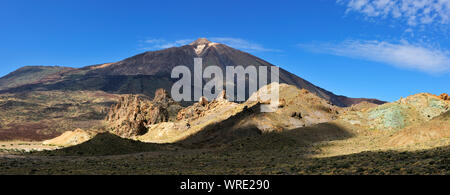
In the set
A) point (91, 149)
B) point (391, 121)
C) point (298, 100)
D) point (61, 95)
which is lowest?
point (91, 149)

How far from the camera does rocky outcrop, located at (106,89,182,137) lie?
89.8 m

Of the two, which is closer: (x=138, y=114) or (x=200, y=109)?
(x=200, y=109)

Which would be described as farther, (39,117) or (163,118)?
(39,117)

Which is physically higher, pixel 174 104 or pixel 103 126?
pixel 174 104

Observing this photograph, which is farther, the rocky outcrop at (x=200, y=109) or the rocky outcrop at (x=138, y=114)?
the rocky outcrop at (x=138, y=114)

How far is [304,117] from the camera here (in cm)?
6644

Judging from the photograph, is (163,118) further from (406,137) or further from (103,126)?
(406,137)

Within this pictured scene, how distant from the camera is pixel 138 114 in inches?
4043

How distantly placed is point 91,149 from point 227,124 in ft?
94.1

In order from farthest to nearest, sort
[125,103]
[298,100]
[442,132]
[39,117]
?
[39,117]
[125,103]
[298,100]
[442,132]

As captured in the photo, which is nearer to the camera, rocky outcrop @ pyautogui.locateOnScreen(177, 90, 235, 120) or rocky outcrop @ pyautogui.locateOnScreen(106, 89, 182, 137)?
rocky outcrop @ pyautogui.locateOnScreen(177, 90, 235, 120)

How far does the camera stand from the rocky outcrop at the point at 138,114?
8975 centimetres

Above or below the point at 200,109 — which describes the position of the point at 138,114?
below

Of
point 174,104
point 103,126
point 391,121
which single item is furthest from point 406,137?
point 103,126
